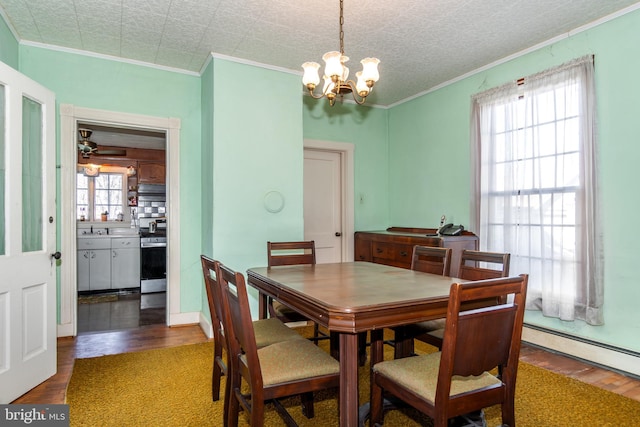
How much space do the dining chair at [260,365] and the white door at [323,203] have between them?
9.96ft

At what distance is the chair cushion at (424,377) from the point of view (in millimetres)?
1514

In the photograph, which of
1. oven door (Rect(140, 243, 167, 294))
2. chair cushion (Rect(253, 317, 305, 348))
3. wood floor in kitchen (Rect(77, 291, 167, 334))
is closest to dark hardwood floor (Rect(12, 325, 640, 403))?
wood floor in kitchen (Rect(77, 291, 167, 334))

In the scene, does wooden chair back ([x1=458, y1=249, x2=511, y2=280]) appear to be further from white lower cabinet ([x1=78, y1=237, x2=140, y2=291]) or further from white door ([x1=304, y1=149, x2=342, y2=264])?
white lower cabinet ([x1=78, y1=237, x2=140, y2=291])

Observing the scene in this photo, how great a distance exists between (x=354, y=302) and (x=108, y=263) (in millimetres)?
5367

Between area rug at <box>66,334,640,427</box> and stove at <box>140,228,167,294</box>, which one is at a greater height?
stove at <box>140,228,167,294</box>

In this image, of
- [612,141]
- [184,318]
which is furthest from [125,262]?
[612,141]

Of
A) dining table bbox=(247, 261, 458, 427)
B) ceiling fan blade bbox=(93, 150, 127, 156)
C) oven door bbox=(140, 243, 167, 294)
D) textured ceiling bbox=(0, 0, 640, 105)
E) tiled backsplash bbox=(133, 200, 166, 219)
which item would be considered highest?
textured ceiling bbox=(0, 0, 640, 105)

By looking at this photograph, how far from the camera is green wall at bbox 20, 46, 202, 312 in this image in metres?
3.48

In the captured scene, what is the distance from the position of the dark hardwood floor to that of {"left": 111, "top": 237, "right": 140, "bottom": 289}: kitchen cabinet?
7.30ft

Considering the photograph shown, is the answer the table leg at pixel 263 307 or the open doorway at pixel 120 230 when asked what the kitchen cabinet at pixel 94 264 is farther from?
the table leg at pixel 263 307

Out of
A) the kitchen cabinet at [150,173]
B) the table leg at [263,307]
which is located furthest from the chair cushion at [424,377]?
the kitchen cabinet at [150,173]

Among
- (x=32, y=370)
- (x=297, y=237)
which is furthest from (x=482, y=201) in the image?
(x=32, y=370)

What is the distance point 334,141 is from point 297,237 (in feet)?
5.35

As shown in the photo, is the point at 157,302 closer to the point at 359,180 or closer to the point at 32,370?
the point at 32,370
